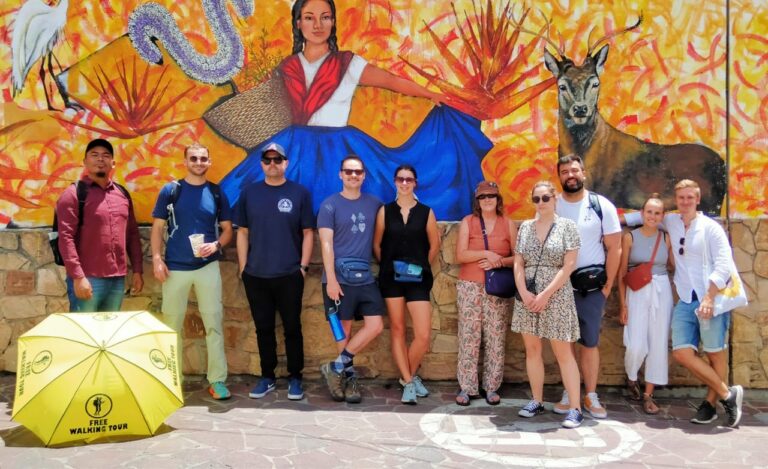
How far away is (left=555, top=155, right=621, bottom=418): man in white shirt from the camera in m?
4.57

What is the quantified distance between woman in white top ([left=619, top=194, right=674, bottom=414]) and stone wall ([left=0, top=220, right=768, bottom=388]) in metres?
0.49

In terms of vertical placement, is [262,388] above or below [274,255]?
below

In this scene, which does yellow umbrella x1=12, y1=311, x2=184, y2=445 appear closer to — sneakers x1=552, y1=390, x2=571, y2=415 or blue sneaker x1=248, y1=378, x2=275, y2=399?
blue sneaker x1=248, y1=378, x2=275, y2=399

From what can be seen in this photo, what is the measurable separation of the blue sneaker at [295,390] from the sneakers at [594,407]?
2294mm

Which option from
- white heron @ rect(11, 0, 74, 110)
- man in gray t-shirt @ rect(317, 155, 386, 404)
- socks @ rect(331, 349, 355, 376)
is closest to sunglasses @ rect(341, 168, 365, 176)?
man in gray t-shirt @ rect(317, 155, 386, 404)

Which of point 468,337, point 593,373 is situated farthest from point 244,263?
point 593,373

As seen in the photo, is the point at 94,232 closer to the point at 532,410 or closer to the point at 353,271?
the point at 353,271

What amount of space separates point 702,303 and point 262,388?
3517 mm

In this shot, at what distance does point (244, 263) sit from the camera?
16.6ft

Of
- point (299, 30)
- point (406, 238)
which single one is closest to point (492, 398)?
point (406, 238)

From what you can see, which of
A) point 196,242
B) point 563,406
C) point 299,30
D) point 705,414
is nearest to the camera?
point 705,414

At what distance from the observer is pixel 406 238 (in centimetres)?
490

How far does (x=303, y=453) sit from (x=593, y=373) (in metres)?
2.35

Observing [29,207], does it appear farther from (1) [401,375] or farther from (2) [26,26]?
(1) [401,375]
